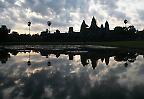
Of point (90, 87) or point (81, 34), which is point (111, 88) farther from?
point (81, 34)

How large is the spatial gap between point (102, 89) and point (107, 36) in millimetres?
171353

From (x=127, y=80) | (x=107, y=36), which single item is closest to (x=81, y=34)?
(x=107, y=36)

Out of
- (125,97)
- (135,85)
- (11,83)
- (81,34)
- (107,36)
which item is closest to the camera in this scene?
(125,97)

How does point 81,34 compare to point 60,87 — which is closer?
point 60,87

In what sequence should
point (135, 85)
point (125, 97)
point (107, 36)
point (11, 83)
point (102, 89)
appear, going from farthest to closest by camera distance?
point (107, 36) → point (11, 83) → point (135, 85) → point (102, 89) → point (125, 97)

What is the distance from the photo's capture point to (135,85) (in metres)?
17.8

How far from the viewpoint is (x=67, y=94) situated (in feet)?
49.2

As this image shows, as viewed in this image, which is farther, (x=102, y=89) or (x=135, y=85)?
(x=135, y=85)

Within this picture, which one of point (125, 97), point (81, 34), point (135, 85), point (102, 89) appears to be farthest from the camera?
point (81, 34)

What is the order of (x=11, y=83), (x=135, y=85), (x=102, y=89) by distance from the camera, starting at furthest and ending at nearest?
(x=11, y=83), (x=135, y=85), (x=102, y=89)

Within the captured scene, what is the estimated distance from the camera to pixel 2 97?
14.3 meters

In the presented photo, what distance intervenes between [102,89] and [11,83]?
5.97 meters

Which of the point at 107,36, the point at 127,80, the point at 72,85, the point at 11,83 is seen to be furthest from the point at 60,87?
the point at 107,36

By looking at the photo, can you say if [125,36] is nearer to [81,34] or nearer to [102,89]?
[81,34]
